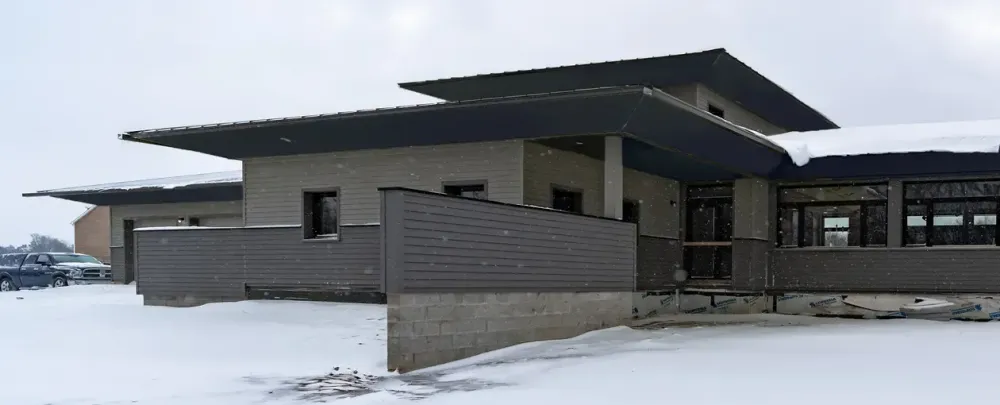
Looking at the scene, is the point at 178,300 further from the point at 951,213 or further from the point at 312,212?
the point at 951,213

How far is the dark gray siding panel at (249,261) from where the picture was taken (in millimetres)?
16719

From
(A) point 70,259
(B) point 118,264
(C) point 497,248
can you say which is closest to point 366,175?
(C) point 497,248

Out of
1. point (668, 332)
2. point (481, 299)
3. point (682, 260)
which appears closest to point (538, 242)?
point (481, 299)

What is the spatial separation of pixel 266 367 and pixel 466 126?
6.06m

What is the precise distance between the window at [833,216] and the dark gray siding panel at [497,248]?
205 inches

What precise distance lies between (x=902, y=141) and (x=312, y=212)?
12.3 m

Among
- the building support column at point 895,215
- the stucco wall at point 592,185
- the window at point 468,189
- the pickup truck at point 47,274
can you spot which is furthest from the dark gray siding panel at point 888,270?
the pickup truck at point 47,274

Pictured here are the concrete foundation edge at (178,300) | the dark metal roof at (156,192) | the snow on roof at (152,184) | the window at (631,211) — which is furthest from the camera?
the snow on roof at (152,184)

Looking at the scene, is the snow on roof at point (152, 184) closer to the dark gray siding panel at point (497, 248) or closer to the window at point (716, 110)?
the window at point (716, 110)

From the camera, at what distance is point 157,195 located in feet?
90.9

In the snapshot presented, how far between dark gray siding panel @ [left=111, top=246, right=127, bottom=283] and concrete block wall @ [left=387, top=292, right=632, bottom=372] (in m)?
21.0

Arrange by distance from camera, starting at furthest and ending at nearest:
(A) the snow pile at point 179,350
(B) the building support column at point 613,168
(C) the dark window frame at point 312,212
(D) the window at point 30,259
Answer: (D) the window at point 30,259
(C) the dark window frame at point 312,212
(B) the building support column at point 613,168
(A) the snow pile at point 179,350

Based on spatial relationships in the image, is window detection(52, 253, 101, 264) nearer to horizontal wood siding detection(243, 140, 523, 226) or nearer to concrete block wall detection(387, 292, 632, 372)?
horizontal wood siding detection(243, 140, 523, 226)

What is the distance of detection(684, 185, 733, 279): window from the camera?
2002cm
